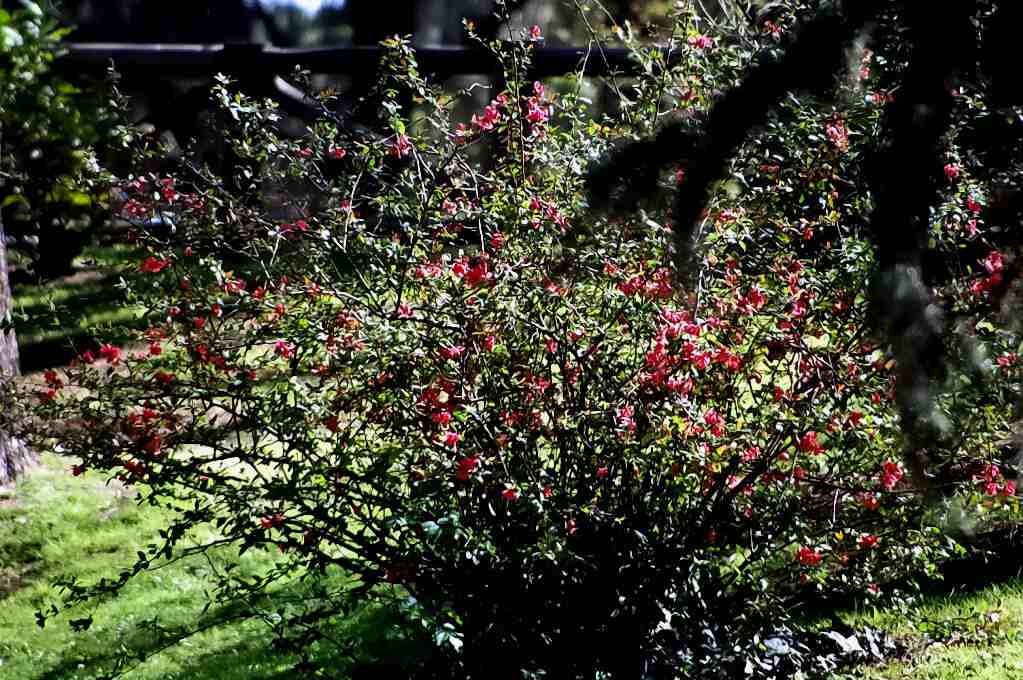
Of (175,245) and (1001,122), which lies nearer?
(1001,122)

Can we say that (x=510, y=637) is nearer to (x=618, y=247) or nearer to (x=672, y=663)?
(x=672, y=663)

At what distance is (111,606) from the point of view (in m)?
7.04

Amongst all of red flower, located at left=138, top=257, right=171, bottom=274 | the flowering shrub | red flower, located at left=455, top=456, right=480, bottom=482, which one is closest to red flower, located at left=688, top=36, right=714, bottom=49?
the flowering shrub

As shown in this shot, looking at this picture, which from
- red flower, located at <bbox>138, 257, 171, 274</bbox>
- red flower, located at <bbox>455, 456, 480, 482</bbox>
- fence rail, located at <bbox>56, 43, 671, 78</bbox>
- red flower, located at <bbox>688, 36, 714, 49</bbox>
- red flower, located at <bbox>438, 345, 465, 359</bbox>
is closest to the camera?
red flower, located at <bbox>455, 456, 480, 482</bbox>

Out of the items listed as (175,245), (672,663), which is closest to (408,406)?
(175,245)

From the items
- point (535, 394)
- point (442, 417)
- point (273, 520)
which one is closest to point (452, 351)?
point (442, 417)

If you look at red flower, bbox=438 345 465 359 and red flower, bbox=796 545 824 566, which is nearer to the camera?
red flower, bbox=438 345 465 359

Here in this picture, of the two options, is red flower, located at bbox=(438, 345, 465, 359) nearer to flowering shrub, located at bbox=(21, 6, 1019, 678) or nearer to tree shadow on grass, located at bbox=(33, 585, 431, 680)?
flowering shrub, located at bbox=(21, 6, 1019, 678)

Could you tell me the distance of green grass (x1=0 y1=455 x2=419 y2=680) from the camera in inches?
241

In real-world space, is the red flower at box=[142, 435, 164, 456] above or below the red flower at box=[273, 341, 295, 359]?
below

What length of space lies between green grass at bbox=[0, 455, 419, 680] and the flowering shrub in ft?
2.95

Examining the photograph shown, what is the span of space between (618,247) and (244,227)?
150 centimetres

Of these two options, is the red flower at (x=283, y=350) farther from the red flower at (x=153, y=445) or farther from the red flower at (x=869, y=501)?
the red flower at (x=869, y=501)

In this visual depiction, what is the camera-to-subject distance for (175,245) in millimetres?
4672
